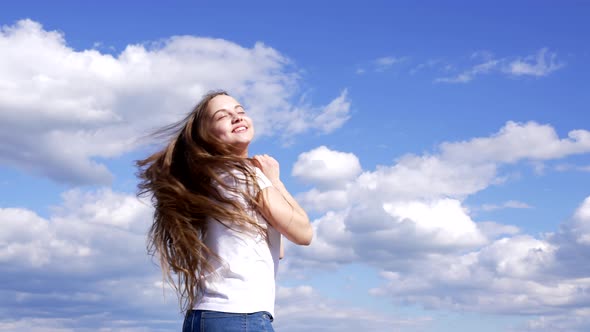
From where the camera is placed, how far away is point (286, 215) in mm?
5996

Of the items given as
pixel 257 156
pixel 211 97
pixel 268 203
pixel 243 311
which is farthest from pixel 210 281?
pixel 211 97

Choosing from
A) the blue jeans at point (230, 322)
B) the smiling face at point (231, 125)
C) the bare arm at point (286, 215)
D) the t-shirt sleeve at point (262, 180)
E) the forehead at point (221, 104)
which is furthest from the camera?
the forehead at point (221, 104)

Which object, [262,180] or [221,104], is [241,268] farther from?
[221,104]

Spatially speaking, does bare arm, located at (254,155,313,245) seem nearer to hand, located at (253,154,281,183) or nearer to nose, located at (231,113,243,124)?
hand, located at (253,154,281,183)

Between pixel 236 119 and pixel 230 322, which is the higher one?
pixel 236 119

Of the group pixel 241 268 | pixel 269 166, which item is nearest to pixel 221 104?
pixel 269 166

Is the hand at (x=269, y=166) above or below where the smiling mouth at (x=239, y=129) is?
below

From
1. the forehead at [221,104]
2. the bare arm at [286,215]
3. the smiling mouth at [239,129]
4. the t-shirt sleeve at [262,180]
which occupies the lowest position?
the bare arm at [286,215]

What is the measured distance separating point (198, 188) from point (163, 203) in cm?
39

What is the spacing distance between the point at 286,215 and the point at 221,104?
130 cm

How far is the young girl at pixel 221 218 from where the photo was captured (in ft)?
19.1

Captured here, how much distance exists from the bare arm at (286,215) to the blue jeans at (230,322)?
2.24 ft

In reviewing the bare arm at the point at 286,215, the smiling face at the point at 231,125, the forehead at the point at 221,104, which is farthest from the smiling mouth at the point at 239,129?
the bare arm at the point at 286,215

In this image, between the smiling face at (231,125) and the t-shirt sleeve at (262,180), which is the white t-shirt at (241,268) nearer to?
the t-shirt sleeve at (262,180)
